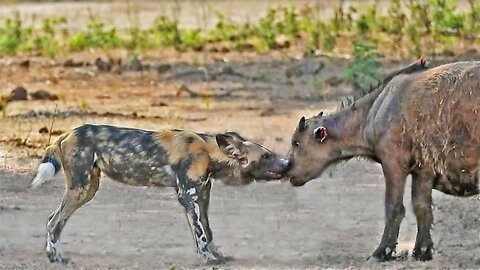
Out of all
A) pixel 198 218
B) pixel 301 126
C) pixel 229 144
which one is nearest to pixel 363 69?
pixel 301 126

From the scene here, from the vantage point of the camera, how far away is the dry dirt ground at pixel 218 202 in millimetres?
9906

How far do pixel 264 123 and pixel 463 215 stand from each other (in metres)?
4.91

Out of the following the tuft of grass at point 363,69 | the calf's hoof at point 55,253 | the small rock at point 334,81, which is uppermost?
the calf's hoof at point 55,253

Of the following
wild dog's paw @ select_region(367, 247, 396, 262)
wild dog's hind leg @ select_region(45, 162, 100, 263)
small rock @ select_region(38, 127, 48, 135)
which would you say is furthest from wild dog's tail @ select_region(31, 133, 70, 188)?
small rock @ select_region(38, 127, 48, 135)

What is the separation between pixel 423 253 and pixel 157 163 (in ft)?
6.16

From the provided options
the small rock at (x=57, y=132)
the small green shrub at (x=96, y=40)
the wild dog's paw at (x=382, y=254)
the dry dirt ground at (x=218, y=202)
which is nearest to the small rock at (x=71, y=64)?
the small green shrub at (x=96, y=40)

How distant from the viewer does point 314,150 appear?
10312 mm

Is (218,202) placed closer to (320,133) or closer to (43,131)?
(320,133)

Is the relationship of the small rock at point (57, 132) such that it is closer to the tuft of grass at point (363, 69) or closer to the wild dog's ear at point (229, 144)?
the tuft of grass at point (363, 69)

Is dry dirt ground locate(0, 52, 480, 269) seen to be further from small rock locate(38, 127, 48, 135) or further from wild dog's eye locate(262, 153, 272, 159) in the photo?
wild dog's eye locate(262, 153, 272, 159)

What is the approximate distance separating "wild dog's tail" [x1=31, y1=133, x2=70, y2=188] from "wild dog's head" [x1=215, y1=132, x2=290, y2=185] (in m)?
1.10

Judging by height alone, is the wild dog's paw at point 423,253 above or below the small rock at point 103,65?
above

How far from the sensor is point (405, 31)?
19438mm

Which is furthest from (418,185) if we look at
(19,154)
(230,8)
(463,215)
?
(230,8)
